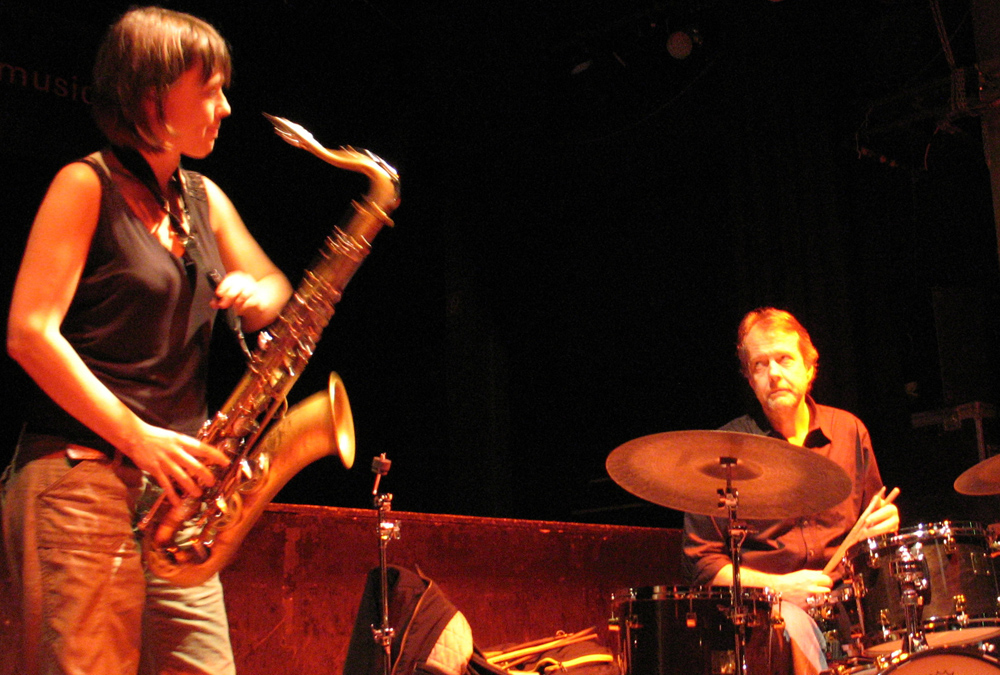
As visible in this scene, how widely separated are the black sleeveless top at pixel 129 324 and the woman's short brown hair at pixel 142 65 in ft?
0.23

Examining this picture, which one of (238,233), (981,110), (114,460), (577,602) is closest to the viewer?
(114,460)

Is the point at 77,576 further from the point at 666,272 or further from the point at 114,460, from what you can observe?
the point at 666,272

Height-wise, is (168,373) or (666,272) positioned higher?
(666,272)

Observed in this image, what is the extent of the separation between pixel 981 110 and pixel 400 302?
160 inches

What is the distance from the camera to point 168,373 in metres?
1.77

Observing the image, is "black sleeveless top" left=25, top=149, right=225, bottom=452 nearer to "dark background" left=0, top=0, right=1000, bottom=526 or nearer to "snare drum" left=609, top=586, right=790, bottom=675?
"snare drum" left=609, top=586, right=790, bottom=675

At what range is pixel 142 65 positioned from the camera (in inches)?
69.5

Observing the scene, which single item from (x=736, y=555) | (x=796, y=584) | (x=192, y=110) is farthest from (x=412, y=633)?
(x=192, y=110)

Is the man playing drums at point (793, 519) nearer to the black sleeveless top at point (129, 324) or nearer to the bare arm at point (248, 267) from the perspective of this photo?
the bare arm at point (248, 267)

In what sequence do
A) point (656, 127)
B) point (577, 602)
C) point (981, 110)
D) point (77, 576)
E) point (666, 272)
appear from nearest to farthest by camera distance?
1. point (77, 576)
2. point (577, 602)
3. point (981, 110)
4. point (656, 127)
5. point (666, 272)

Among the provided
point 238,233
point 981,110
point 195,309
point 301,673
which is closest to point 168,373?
point 195,309

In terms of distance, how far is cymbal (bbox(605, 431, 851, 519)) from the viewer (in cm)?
309

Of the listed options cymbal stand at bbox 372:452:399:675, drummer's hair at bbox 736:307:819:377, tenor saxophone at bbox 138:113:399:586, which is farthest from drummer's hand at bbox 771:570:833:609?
tenor saxophone at bbox 138:113:399:586

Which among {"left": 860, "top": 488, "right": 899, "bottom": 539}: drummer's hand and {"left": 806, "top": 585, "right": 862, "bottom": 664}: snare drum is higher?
{"left": 860, "top": 488, "right": 899, "bottom": 539}: drummer's hand
